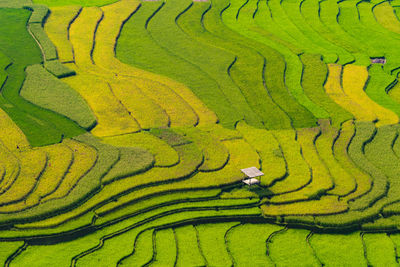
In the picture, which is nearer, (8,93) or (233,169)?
(233,169)

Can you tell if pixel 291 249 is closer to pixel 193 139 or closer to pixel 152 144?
pixel 193 139

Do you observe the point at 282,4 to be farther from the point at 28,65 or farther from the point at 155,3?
the point at 28,65

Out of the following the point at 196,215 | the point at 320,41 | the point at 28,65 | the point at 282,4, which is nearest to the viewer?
the point at 196,215

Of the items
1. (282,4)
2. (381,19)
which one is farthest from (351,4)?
(282,4)

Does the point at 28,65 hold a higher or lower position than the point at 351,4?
lower

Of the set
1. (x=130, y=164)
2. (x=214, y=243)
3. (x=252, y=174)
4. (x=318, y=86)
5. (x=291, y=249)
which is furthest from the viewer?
(x=318, y=86)

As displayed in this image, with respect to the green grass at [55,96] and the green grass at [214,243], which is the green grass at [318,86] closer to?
the green grass at [214,243]

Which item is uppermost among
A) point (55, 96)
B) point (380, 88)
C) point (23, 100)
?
point (380, 88)

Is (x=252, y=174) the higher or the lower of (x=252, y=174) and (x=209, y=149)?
the lower

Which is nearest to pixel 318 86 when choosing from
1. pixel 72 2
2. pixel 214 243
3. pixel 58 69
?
pixel 214 243
